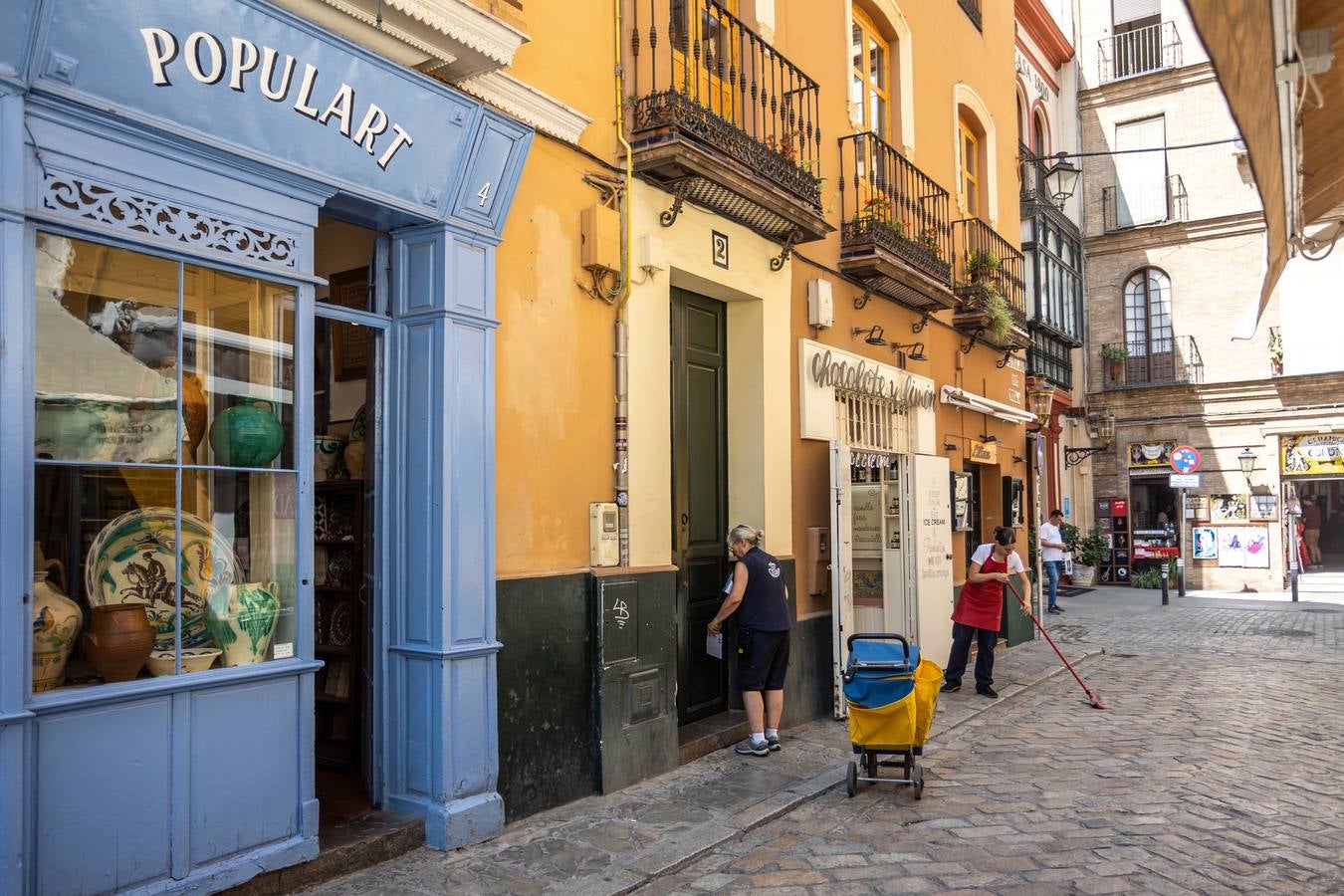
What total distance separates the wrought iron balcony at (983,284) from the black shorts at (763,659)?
5.99 m

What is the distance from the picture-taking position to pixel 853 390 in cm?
962

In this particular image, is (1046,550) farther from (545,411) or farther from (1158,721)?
(545,411)

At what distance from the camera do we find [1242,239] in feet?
80.2

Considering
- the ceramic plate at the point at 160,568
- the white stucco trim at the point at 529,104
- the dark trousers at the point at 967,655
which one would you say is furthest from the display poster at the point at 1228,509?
the ceramic plate at the point at 160,568

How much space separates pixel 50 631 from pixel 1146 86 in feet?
90.6

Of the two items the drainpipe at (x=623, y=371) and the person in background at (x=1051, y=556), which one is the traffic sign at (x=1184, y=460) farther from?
the drainpipe at (x=623, y=371)

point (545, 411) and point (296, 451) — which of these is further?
point (545, 411)

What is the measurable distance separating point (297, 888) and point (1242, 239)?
26.2 meters

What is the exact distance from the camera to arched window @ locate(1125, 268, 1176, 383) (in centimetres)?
2531

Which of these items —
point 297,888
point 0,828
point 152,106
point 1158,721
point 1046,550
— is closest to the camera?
point 0,828

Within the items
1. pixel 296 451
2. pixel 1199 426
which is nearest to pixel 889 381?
pixel 296 451

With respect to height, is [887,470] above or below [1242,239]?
below

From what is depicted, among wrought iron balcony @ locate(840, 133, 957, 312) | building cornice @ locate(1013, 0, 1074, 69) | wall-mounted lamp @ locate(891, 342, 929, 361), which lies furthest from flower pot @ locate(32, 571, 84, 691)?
building cornice @ locate(1013, 0, 1074, 69)

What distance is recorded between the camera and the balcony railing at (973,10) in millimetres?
13355
